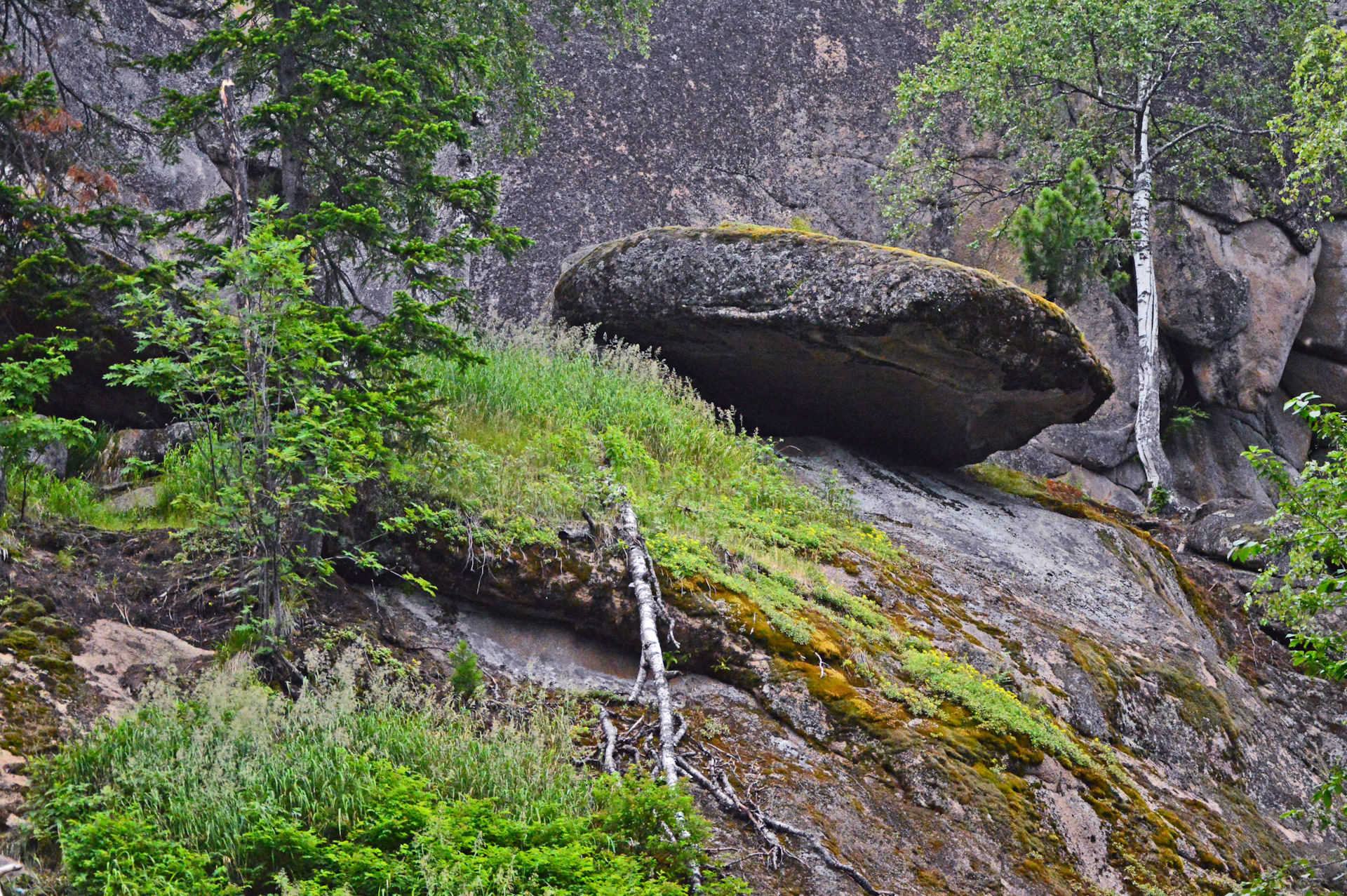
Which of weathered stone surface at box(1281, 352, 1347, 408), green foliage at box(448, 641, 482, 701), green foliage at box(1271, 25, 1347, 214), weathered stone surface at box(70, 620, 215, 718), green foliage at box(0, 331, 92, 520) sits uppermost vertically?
green foliage at box(1271, 25, 1347, 214)

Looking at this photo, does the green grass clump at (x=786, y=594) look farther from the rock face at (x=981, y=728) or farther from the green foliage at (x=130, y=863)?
the green foliage at (x=130, y=863)

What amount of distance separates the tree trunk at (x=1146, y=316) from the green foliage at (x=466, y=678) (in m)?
13.6

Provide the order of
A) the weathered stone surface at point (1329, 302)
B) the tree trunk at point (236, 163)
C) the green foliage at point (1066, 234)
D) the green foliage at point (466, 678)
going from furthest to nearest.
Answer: the weathered stone surface at point (1329, 302), the green foliage at point (1066, 234), the tree trunk at point (236, 163), the green foliage at point (466, 678)

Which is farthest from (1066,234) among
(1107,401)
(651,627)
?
(651,627)

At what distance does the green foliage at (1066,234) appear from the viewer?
15.4 m

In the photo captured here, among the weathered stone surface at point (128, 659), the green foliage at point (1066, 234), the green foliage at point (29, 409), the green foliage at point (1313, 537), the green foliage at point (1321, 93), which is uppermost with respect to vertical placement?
the green foliage at point (1321, 93)

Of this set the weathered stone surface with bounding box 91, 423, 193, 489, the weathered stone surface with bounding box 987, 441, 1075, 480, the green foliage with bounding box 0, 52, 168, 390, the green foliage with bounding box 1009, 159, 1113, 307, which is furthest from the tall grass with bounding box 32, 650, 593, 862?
the weathered stone surface with bounding box 987, 441, 1075, 480

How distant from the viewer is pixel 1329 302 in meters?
19.5

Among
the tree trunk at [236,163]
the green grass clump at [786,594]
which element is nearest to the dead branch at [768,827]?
the green grass clump at [786,594]

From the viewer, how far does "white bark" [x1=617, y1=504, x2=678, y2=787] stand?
534 cm

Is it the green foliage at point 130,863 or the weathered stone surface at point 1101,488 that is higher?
the weathered stone surface at point 1101,488

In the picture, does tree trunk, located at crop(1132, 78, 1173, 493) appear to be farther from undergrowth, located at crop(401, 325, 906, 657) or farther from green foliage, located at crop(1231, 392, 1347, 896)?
green foliage, located at crop(1231, 392, 1347, 896)

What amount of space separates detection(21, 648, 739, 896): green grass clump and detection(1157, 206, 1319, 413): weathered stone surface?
55.2ft

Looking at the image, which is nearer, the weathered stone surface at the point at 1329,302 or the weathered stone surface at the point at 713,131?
the weathered stone surface at the point at 713,131
